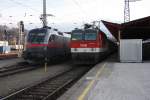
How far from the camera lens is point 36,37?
98.8 ft

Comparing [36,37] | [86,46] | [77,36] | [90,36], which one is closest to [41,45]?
[36,37]

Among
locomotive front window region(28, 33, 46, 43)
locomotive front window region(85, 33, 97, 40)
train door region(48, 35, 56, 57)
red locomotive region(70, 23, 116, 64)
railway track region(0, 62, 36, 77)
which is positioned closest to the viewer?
railway track region(0, 62, 36, 77)

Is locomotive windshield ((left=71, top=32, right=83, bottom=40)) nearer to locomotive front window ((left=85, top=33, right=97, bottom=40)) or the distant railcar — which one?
locomotive front window ((left=85, top=33, right=97, bottom=40))

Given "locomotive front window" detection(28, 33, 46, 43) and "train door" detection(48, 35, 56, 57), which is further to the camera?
"train door" detection(48, 35, 56, 57)

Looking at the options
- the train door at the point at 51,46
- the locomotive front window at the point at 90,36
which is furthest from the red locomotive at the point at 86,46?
the train door at the point at 51,46

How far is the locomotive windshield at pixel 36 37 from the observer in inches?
1176

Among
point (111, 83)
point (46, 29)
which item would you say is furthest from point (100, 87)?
point (46, 29)

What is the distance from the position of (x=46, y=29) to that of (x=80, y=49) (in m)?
3.69

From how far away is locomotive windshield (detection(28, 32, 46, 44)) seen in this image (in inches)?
1176

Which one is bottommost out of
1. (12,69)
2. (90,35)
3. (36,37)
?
(12,69)

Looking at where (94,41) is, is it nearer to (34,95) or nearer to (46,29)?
(46,29)

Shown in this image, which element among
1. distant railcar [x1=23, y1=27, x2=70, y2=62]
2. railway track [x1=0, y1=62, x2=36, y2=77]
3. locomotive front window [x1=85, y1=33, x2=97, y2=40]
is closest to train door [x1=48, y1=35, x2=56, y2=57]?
distant railcar [x1=23, y1=27, x2=70, y2=62]

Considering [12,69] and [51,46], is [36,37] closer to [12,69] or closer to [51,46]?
[51,46]

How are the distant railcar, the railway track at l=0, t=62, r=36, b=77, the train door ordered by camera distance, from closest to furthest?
the railway track at l=0, t=62, r=36, b=77 → the distant railcar → the train door
